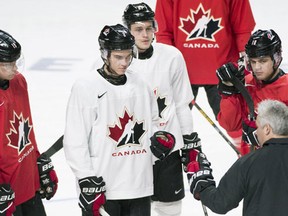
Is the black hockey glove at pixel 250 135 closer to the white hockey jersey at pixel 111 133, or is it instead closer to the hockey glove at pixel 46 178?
the white hockey jersey at pixel 111 133

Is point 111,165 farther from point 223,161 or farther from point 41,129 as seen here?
point 41,129

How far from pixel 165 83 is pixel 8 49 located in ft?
3.01

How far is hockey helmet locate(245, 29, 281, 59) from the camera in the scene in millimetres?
3482

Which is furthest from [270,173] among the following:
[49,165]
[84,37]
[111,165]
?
[84,37]

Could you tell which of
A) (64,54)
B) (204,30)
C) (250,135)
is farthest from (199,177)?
(64,54)

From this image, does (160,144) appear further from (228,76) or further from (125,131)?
(228,76)

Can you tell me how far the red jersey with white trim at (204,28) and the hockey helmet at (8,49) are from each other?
156 cm

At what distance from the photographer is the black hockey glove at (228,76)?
3473mm

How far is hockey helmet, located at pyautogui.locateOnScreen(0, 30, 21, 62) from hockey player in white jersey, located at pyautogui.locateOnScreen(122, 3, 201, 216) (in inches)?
29.7

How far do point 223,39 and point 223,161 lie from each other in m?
0.82

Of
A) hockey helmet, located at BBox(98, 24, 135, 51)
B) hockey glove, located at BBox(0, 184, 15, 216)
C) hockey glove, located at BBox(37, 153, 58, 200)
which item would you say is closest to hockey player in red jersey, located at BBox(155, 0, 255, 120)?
hockey helmet, located at BBox(98, 24, 135, 51)

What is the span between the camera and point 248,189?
274 centimetres

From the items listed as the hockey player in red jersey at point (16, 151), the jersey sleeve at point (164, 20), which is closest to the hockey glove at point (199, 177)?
the hockey player in red jersey at point (16, 151)

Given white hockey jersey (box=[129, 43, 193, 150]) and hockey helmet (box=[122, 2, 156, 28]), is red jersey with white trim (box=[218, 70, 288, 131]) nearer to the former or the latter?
white hockey jersey (box=[129, 43, 193, 150])
